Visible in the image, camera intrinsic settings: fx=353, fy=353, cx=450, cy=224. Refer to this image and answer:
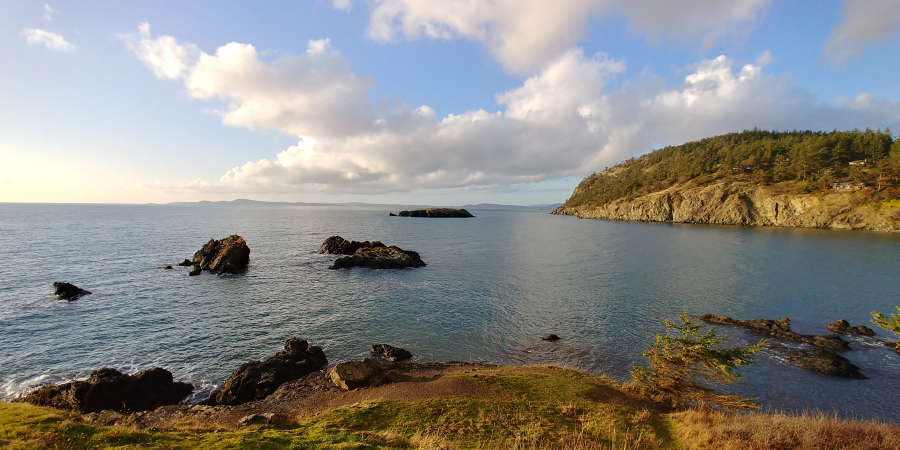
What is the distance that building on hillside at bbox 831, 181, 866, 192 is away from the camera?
120938 millimetres

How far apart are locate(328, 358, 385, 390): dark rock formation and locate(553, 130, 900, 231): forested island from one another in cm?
16006

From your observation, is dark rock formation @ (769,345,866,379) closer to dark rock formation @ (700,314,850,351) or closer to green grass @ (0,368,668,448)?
dark rock formation @ (700,314,850,351)

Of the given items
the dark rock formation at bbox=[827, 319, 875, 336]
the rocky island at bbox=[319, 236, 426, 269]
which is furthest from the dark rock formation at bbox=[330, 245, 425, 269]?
the dark rock formation at bbox=[827, 319, 875, 336]

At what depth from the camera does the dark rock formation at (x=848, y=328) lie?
3145 centimetres

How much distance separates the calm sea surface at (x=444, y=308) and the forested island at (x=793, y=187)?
62456mm

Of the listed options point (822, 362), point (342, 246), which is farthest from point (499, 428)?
point (342, 246)

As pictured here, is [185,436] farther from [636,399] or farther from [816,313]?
[816,313]

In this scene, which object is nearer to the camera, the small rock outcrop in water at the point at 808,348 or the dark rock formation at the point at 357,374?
the dark rock formation at the point at 357,374

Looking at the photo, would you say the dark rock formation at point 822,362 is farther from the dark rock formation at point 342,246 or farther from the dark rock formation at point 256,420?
the dark rock formation at point 342,246

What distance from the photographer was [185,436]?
12852 millimetres

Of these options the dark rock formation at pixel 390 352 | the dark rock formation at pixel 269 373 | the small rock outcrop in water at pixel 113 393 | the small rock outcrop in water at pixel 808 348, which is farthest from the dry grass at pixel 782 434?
the small rock outcrop in water at pixel 113 393

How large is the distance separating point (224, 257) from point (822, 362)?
71.8 m

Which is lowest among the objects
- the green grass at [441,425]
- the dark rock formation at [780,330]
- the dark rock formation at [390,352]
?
the dark rock formation at [390,352]

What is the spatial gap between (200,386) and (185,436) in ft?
41.3
